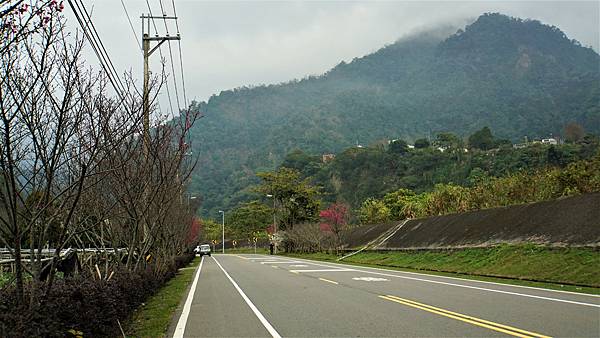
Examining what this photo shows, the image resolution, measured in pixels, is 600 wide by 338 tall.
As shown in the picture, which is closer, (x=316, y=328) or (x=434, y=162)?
(x=316, y=328)

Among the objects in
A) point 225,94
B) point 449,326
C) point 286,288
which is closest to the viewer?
point 449,326

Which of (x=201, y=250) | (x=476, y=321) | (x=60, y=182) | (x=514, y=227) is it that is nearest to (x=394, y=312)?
(x=476, y=321)

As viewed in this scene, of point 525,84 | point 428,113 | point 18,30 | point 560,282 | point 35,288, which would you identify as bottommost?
point 560,282

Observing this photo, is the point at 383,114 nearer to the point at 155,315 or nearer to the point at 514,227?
the point at 514,227

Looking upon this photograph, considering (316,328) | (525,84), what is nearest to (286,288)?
(316,328)

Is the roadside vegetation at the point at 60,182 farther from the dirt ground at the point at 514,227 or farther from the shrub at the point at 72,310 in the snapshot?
the dirt ground at the point at 514,227

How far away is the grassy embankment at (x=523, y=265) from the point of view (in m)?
15.5

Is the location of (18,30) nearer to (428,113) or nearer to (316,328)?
(316,328)

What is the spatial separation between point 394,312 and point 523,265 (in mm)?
10121

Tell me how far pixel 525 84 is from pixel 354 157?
353ft

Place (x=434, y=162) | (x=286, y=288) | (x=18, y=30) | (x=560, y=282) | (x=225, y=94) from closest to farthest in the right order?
(x=18, y=30)
(x=560, y=282)
(x=286, y=288)
(x=434, y=162)
(x=225, y=94)

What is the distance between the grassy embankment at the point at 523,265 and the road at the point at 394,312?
178cm

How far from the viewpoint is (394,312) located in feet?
34.4

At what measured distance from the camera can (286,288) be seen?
16.7 meters
